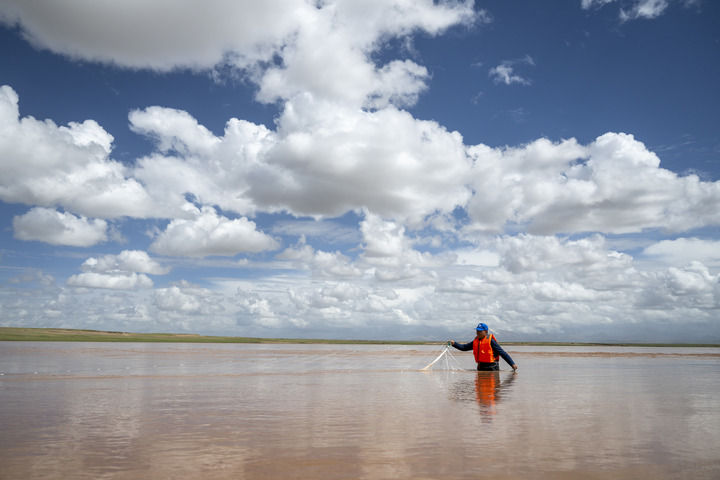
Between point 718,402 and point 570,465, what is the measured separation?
1149 centimetres

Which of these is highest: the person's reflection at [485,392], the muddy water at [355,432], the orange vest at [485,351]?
the orange vest at [485,351]

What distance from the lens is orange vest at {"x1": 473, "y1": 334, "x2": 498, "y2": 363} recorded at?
2638 centimetres

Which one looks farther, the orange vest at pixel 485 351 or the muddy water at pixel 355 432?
the orange vest at pixel 485 351

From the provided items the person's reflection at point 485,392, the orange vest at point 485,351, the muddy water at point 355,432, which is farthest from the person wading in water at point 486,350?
the muddy water at point 355,432

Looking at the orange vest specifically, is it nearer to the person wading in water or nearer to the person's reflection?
the person wading in water

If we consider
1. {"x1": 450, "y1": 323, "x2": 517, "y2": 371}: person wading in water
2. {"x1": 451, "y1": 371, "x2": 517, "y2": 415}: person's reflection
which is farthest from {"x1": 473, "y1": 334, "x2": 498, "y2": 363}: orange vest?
{"x1": 451, "y1": 371, "x2": 517, "y2": 415}: person's reflection

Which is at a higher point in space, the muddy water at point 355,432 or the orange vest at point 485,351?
the orange vest at point 485,351

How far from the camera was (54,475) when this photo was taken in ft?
22.9

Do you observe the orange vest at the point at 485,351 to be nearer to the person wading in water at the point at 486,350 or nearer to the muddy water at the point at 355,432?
the person wading in water at the point at 486,350

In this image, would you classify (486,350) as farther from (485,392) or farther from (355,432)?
(355,432)

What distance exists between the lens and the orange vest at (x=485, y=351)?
2638 centimetres

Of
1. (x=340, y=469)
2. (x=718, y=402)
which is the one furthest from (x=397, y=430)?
(x=718, y=402)

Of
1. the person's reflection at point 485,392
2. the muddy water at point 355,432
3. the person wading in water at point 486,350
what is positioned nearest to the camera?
the muddy water at point 355,432

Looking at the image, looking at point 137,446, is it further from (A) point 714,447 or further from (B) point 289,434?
(A) point 714,447
